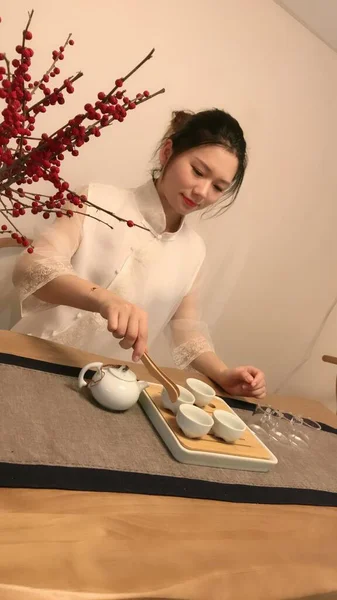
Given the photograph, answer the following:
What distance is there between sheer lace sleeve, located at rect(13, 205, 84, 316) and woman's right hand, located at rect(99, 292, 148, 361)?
7.8 inches

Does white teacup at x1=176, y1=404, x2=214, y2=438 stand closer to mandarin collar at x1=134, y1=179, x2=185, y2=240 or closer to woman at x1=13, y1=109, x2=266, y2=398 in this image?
woman at x1=13, y1=109, x2=266, y2=398

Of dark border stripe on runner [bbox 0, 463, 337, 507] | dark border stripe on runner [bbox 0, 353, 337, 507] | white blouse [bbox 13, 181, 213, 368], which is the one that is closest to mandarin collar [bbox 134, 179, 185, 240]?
white blouse [bbox 13, 181, 213, 368]

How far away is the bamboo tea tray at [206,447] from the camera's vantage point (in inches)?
31.7

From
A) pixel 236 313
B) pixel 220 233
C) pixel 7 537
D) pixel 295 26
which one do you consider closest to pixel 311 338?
pixel 236 313

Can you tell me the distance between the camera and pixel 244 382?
3.94 ft

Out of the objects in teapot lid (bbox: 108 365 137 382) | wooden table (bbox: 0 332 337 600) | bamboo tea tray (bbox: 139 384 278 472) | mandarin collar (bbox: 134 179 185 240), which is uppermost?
mandarin collar (bbox: 134 179 185 240)

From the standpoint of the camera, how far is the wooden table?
1.69ft

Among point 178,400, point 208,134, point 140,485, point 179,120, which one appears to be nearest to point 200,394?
point 178,400

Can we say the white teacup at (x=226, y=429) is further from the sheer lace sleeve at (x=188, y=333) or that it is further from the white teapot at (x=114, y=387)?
the sheer lace sleeve at (x=188, y=333)

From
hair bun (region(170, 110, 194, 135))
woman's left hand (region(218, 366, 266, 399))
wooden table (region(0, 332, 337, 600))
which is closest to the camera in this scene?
wooden table (region(0, 332, 337, 600))

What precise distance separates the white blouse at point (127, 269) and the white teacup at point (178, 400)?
42 cm

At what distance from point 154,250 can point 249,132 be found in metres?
0.77

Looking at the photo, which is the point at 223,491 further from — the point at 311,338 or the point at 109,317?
the point at 311,338

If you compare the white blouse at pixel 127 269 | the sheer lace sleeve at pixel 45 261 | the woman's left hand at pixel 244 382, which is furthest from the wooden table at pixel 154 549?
the white blouse at pixel 127 269
